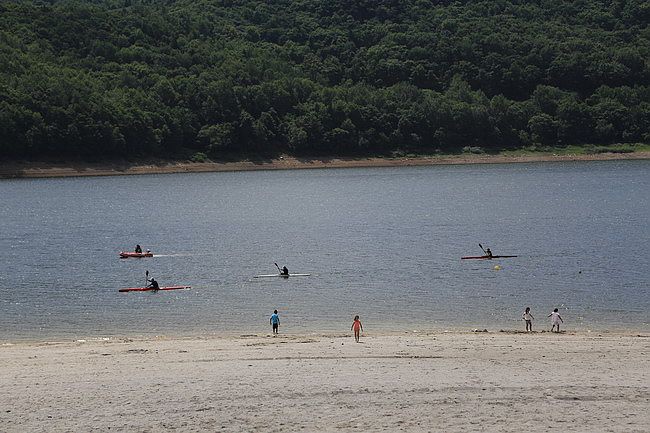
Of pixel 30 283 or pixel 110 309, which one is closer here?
pixel 110 309

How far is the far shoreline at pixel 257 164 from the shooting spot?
138125 millimetres

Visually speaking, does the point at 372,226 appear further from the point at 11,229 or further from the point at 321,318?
the point at 321,318


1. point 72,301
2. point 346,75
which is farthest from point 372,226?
point 346,75

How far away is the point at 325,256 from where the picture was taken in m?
66.2

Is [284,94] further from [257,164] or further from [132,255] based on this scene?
[132,255]

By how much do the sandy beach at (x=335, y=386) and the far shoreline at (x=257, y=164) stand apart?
10643cm

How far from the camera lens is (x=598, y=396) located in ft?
85.3

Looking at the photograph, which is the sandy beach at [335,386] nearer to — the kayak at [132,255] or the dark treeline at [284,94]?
the kayak at [132,255]

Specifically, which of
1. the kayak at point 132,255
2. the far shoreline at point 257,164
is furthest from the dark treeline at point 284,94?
the kayak at point 132,255

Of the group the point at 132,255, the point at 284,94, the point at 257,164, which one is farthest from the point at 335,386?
the point at 284,94

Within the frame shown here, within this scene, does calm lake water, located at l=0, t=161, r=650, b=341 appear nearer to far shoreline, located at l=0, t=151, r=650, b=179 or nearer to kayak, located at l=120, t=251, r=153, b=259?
kayak, located at l=120, t=251, r=153, b=259

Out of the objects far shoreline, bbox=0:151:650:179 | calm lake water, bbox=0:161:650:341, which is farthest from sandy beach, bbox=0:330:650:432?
far shoreline, bbox=0:151:650:179

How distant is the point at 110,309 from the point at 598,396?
1084 inches

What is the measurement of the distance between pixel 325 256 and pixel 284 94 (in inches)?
4178
